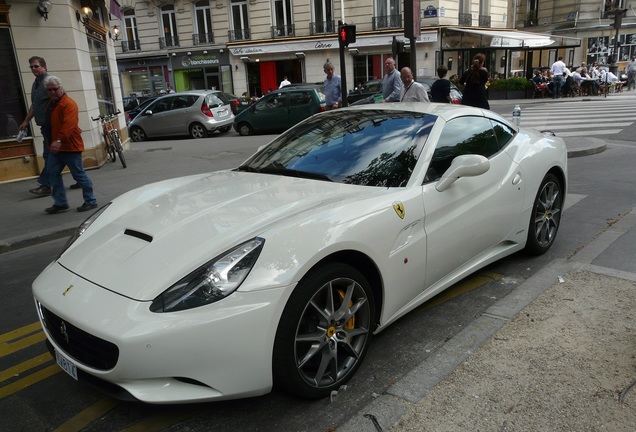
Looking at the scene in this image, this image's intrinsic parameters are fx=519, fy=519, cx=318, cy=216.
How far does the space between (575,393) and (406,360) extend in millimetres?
897

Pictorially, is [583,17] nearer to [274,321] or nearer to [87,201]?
[87,201]

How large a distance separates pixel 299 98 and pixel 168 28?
23.1 meters

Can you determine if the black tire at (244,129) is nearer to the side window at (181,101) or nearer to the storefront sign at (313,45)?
the side window at (181,101)

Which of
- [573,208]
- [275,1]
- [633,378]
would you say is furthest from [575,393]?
[275,1]

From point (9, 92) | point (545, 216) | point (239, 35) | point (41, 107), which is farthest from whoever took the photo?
point (239, 35)

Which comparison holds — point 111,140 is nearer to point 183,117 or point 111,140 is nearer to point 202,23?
point 183,117

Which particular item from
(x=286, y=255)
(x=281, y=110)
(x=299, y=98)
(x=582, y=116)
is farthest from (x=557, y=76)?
(x=286, y=255)

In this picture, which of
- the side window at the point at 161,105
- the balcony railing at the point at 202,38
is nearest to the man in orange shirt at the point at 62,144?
the side window at the point at 161,105

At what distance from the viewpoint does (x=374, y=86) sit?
2008 centimetres

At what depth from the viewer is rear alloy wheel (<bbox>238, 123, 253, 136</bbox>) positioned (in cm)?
1731

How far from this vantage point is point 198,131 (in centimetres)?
1723

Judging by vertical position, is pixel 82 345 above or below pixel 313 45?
below

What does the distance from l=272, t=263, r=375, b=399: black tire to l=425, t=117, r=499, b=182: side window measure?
1017mm

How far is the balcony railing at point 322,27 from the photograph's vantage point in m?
32.1
